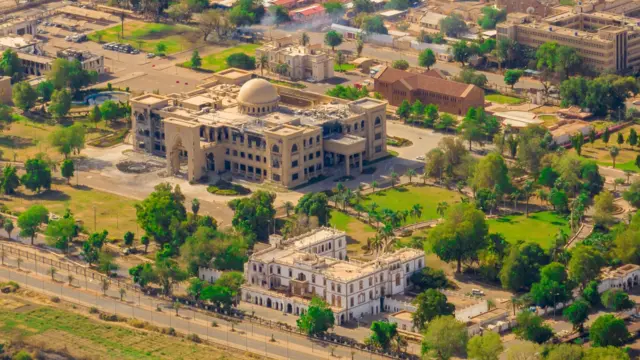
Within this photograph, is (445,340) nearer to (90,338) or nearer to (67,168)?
(90,338)

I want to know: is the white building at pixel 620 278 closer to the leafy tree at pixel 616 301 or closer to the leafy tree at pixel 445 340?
the leafy tree at pixel 616 301

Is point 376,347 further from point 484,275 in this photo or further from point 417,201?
point 417,201

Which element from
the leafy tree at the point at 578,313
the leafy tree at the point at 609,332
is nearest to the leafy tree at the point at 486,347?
the leafy tree at the point at 609,332

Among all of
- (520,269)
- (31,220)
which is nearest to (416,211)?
(520,269)

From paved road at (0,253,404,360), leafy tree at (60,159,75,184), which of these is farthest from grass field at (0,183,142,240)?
paved road at (0,253,404,360)

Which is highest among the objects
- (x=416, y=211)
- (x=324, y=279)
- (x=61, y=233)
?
(x=324, y=279)

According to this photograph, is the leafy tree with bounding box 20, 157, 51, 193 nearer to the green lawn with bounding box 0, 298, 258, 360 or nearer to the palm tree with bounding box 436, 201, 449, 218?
the green lawn with bounding box 0, 298, 258, 360
